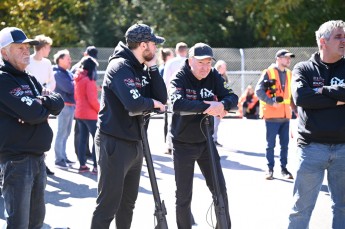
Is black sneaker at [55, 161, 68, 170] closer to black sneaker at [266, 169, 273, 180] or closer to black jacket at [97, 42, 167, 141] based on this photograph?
black sneaker at [266, 169, 273, 180]

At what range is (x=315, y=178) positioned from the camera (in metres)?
5.62

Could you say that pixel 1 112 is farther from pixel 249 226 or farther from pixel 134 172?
pixel 249 226

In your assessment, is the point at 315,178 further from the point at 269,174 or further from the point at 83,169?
the point at 83,169

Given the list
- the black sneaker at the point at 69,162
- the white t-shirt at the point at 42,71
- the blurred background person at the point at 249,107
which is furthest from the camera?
the blurred background person at the point at 249,107

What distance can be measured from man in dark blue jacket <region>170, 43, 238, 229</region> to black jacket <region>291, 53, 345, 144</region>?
769 mm

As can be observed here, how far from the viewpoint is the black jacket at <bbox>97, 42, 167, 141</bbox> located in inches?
204

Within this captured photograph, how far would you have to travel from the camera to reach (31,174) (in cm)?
516

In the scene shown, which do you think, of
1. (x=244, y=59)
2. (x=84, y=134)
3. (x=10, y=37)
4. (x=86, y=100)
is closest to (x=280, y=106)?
(x=86, y=100)

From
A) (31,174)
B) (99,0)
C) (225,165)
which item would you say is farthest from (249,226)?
(99,0)

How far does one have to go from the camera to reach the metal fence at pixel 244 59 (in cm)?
2136

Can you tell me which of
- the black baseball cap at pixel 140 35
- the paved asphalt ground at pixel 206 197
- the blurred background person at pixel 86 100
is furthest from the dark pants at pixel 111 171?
the blurred background person at pixel 86 100

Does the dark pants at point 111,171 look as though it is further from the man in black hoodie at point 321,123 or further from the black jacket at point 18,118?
the man in black hoodie at point 321,123

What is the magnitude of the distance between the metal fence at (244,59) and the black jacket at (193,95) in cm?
1500

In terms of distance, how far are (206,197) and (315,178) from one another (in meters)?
3.14
